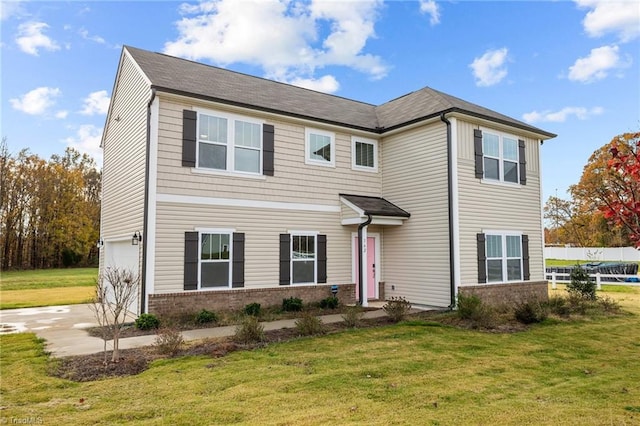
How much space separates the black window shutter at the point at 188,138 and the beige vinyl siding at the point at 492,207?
759 centimetres

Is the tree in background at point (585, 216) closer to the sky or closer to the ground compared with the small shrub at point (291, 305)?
closer to the sky

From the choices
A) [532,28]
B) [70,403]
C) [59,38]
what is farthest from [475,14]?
[70,403]

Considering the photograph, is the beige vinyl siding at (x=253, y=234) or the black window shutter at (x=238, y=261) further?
the black window shutter at (x=238, y=261)

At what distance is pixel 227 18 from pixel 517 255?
483 inches

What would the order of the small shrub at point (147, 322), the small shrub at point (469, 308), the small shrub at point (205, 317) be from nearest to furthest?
the small shrub at point (147, 322) < the small shrub at point (205, 317) < the small shrub at point (469, 308)

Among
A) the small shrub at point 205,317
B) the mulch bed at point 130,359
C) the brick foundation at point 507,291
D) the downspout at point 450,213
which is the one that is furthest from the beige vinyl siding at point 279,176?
the brick foundation at point 507,291

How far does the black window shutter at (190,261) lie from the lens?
10.1m

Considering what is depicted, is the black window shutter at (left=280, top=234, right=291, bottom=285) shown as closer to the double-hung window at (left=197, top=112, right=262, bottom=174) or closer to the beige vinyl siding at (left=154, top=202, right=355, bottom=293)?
the beige vinyl siding at (left=154, top=202, right=355, bottom=293)

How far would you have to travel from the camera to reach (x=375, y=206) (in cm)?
1284

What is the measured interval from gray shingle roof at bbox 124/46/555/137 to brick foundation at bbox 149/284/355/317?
5.06m

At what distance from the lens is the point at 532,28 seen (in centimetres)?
1398

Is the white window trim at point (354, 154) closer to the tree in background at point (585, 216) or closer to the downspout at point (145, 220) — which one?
the downspout at point (145, 220)

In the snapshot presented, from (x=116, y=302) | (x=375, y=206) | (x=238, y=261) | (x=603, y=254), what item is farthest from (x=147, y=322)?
(x=603, y=254)

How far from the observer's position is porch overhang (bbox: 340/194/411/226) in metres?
12.2
